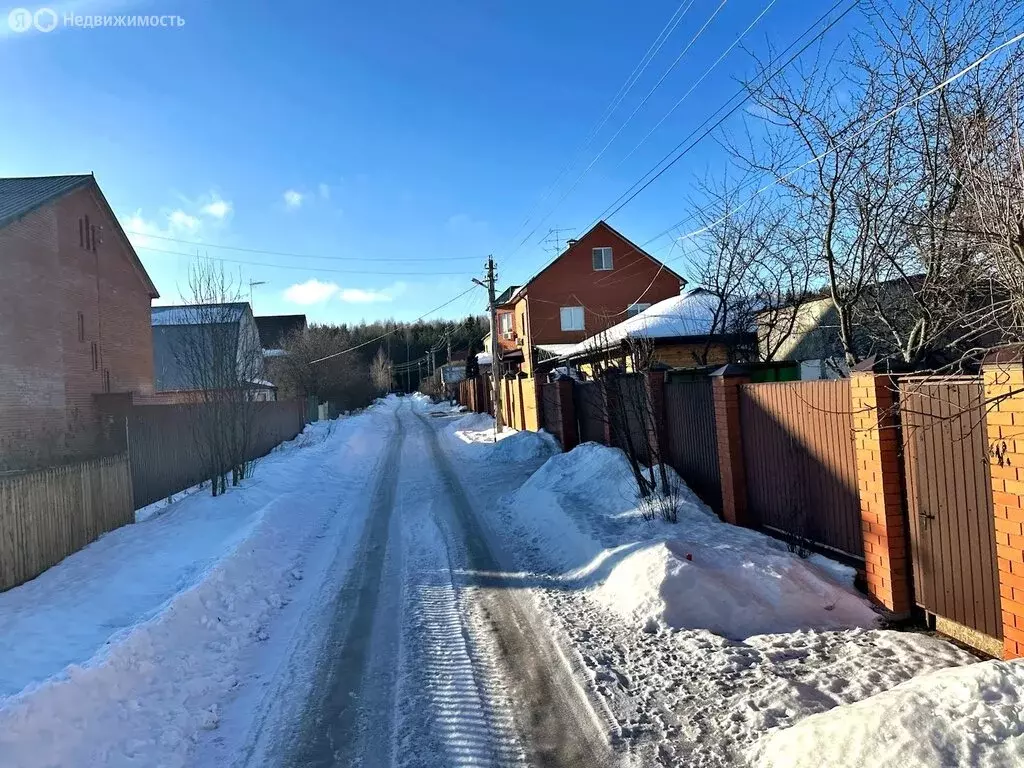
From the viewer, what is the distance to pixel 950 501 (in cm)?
466

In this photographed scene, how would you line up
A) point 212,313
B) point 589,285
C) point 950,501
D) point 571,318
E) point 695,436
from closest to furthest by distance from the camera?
point 950,501 → point 695,436 → point 212,313 → point 571,318 → point 589,285

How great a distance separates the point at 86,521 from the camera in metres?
9.02

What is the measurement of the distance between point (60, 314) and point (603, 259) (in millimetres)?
27047

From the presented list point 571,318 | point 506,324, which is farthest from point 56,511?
point 506,324

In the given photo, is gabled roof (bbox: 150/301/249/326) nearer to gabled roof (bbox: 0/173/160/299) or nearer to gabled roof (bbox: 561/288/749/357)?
gabled roof (bbox: 0/173/160/299)

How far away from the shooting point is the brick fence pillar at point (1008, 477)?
3885 mm

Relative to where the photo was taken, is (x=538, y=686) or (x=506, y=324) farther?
(x=506, y=324)

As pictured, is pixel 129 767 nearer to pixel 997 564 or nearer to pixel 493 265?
pixel 997 564

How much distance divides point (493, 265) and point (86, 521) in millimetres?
19314

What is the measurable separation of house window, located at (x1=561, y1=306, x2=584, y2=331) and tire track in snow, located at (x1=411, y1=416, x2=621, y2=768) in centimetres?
3008

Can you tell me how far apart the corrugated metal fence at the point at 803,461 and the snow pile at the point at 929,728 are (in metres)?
2.81

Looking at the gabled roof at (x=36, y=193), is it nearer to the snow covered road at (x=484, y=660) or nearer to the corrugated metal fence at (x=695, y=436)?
the snow covered road at (x=484, y=660)

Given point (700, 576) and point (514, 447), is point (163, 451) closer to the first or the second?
point (514, 447)

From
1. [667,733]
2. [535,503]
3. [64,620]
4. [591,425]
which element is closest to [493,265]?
[591,425]
